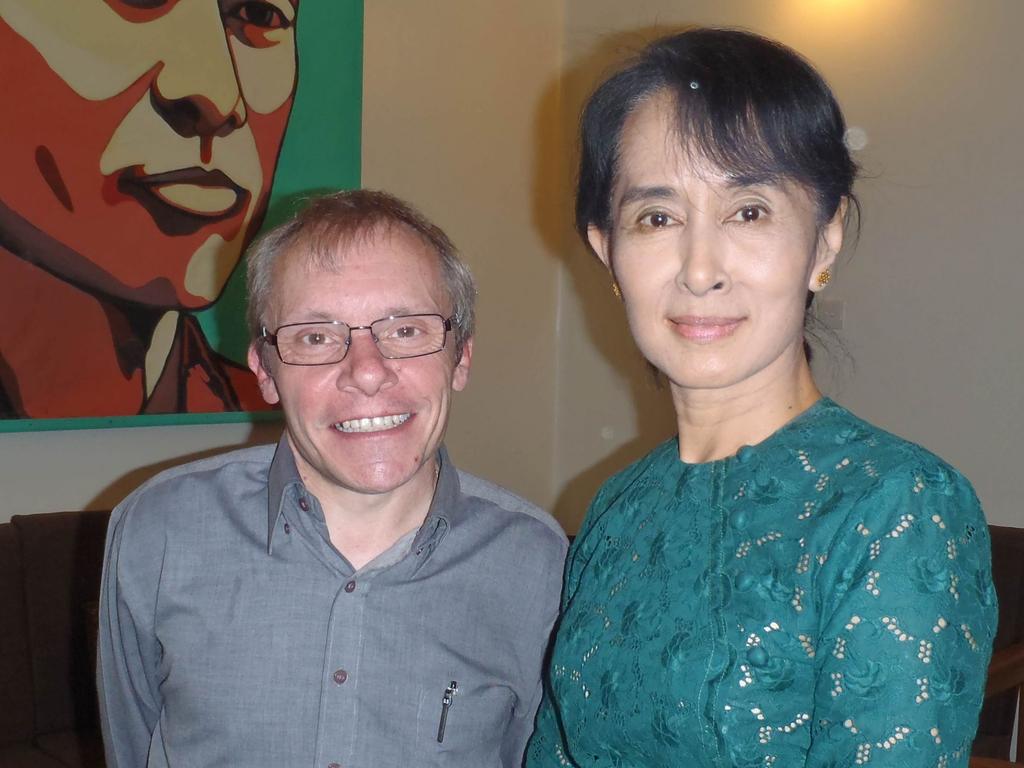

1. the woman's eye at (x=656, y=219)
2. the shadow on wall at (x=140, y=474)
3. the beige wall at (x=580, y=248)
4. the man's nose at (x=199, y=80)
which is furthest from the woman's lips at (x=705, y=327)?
the man's nose at (x=199, y=80)

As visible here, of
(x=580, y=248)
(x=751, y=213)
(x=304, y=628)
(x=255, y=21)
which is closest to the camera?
(x=751, y=213)

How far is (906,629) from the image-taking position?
3.25ft

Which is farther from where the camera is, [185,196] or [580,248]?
[580,248]

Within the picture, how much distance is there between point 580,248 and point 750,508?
137 inches

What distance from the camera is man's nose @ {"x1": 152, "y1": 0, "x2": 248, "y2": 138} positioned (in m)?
3.30

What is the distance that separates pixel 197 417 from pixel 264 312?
183cm

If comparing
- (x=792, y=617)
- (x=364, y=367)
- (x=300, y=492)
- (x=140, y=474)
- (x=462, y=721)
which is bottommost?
(x=140, y=474)

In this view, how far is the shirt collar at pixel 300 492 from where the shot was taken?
167cm

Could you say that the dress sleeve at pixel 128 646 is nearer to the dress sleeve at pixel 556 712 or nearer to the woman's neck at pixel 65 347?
the dress sleeve at pixel 556 712

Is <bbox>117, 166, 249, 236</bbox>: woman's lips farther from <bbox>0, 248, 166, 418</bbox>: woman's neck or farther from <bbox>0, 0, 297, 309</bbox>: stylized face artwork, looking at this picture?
<bbox>0, 248, 166, 418</bbox>: woman's neck

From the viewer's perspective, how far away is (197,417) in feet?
11.3

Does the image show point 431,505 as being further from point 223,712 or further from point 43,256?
point 43,256

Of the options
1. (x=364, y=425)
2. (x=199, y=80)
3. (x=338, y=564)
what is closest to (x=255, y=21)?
(x=199, y=80)

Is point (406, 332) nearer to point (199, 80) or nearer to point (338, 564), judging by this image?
point (338, 564)
